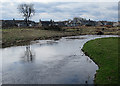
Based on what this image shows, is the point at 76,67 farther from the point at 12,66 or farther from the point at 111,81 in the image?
the point at 12,66

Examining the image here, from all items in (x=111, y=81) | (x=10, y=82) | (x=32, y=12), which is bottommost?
(x=10, y=82)

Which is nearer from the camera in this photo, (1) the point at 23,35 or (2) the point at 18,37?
(2) the point at 18,37

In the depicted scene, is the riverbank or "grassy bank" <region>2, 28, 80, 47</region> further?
the riverbank

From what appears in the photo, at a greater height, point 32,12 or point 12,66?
point 32,12

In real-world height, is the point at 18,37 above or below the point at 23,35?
below

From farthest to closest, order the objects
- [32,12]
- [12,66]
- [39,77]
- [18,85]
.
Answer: [32,12]
[12,66]
[39,77]
[18,85]

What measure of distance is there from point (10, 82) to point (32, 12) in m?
→ 103

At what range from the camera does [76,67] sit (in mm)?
21297

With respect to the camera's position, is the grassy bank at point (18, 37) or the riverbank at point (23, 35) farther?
the riverbank at point (23, 35)

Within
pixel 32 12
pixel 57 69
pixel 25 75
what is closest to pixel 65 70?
pixel 57 69

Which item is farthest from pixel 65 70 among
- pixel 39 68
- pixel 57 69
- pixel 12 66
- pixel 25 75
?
pixel 12 66

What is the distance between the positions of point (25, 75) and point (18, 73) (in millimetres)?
1497

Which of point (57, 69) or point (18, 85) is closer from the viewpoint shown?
point (18, 85)

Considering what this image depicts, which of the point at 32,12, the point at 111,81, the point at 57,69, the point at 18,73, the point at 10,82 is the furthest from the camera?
the point at 32,12
